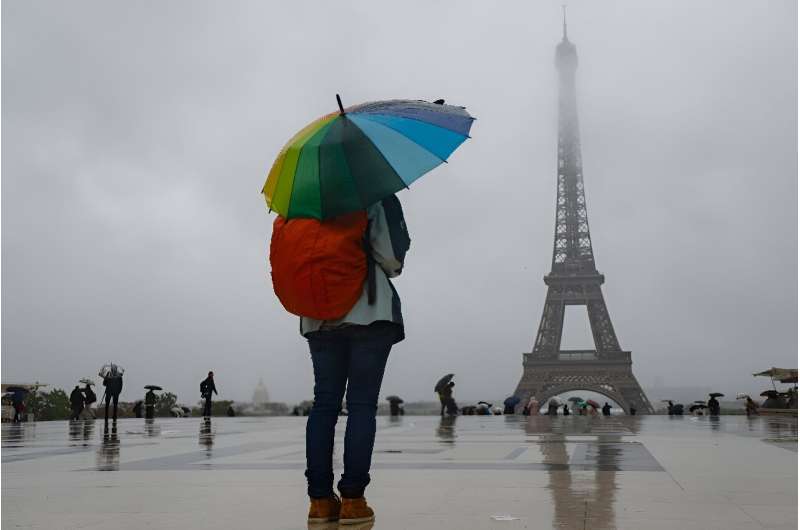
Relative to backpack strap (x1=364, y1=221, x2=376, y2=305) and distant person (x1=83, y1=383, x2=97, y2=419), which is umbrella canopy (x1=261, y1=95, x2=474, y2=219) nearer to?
backpack strap (x1=364, y1=221, x2=376, y2=305)

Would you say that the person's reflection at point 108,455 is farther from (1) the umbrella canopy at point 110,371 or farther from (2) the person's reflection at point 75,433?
(1) the umbrella canopy at point 110,371

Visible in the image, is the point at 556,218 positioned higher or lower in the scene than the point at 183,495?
higher

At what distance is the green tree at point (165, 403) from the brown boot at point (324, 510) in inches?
1153

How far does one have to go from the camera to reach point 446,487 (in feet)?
17.6

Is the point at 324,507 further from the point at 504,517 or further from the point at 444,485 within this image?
the point at 444,485

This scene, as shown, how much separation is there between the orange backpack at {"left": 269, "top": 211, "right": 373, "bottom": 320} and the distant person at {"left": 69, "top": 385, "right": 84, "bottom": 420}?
76.4ft

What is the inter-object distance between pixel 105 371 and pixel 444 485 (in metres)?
15.5

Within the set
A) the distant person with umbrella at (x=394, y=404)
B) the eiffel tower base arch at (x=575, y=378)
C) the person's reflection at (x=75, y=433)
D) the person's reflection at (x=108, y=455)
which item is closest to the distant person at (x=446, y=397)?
the distant person with umbrella at (x=394, y=404)

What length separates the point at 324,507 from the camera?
430 cm

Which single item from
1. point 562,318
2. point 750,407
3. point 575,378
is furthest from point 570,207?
point 750,407

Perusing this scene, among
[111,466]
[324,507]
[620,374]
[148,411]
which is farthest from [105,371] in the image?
[620,374]

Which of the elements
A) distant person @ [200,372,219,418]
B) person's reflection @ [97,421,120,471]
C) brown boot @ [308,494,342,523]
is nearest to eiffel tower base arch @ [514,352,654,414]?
→ distant person @ [200,372,219,418]

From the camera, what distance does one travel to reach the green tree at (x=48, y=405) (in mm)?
32938

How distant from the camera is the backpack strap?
4.41 m
